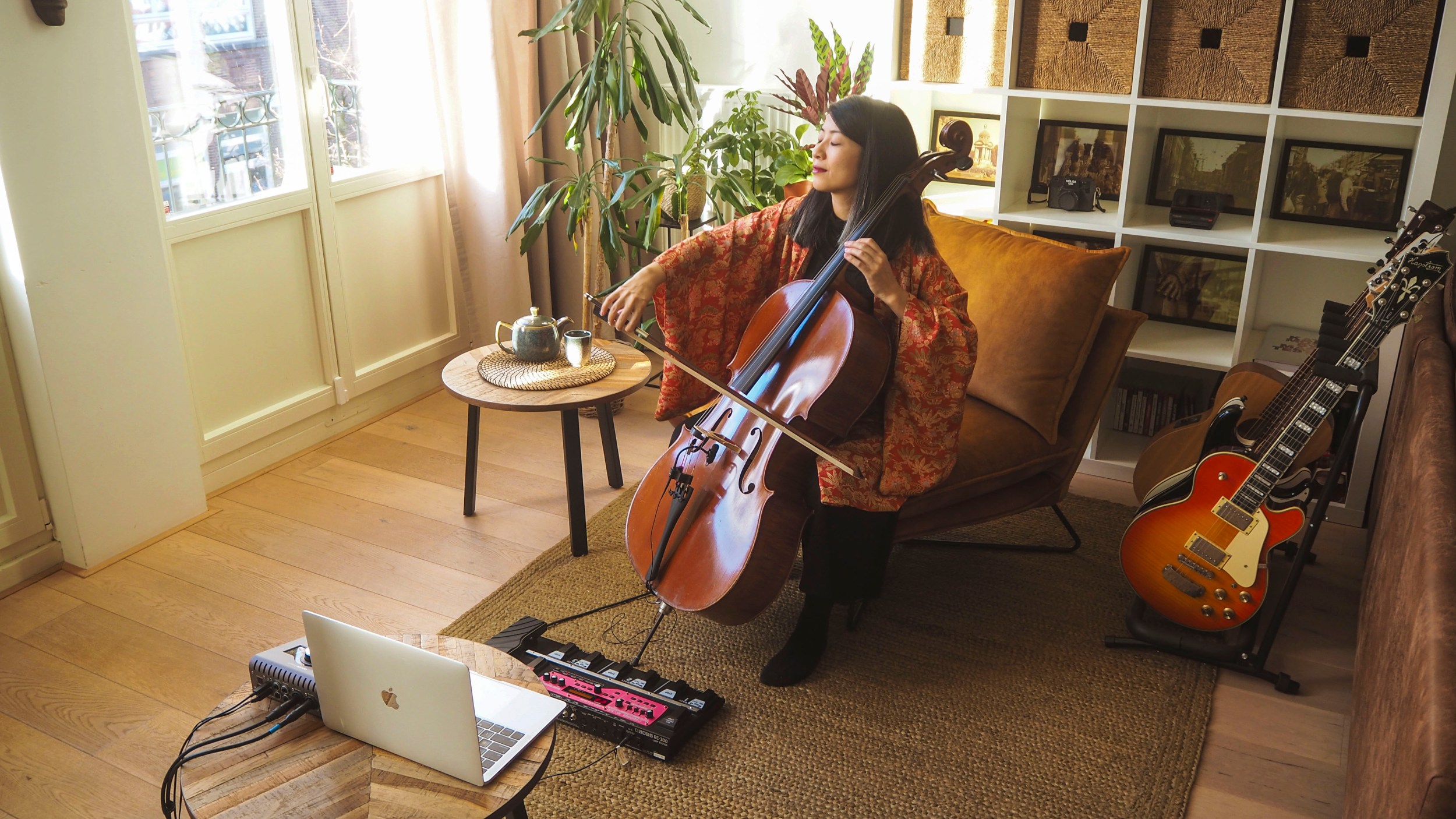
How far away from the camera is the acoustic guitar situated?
2090 millimetres

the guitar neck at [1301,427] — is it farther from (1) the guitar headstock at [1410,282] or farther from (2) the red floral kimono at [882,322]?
(2) the red floral kimono at [882,322]

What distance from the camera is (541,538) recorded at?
2703 mm

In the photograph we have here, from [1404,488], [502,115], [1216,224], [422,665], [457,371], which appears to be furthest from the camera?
[502,115]

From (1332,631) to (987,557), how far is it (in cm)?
74

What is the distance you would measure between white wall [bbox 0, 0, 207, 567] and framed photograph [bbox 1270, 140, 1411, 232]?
2.84 metres

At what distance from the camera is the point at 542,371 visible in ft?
8.34

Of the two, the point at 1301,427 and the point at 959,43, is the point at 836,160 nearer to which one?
the point at 1301,427

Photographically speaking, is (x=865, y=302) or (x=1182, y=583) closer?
(x=865, y=302)

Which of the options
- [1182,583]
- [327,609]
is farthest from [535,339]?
[1182,583]

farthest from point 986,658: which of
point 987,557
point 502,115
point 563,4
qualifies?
point 563,4

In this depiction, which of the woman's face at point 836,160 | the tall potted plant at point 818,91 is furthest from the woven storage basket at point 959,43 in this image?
the woman's face at point 836,160

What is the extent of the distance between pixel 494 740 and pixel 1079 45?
2.24m

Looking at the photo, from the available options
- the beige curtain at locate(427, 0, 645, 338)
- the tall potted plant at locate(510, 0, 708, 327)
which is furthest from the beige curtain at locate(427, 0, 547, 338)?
the tall potted plant at locate(510, 0, 708, 327)

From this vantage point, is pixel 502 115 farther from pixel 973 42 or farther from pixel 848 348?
pixel 848 348
